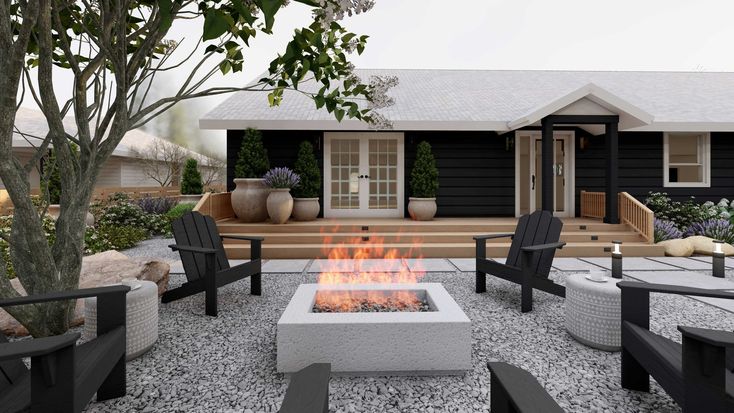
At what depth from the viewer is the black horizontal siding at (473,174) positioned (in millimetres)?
8102

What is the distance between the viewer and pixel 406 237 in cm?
624

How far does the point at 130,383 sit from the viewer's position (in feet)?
6.82

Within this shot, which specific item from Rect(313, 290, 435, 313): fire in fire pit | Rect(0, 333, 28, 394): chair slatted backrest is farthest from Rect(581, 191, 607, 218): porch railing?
Rect(0, 333, 28, 394): chair slatted backrest

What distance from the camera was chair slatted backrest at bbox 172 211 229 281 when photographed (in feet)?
11.0

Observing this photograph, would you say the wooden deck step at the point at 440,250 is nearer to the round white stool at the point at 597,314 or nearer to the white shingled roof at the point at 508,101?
the white shingled roof at the point at 508,101

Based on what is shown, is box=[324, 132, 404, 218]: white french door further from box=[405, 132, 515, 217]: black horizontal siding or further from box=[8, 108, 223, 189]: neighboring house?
box=[8, 108, 223, 189]: neighboring house

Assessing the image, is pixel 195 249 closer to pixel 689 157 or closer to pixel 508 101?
pixel 508 101

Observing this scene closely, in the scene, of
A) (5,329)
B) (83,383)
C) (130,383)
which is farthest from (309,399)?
(5,329)

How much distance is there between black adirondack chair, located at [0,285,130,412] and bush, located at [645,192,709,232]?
365 inches

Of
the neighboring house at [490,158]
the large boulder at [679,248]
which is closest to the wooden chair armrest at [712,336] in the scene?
the large boulder at [679,248]

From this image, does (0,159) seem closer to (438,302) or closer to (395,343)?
(395,343)

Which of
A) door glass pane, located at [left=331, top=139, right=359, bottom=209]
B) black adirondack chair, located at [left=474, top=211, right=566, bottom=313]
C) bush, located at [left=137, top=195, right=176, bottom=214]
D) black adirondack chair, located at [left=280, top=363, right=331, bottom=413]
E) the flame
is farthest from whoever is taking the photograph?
bush, located at [left=137, top=195, right=176, bottom=214]

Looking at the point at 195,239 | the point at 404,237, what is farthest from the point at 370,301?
the point at 404,237

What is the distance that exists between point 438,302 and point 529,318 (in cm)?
122
